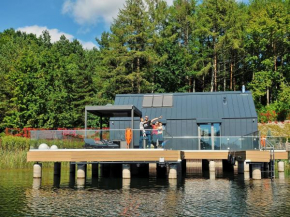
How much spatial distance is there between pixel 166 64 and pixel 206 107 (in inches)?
852

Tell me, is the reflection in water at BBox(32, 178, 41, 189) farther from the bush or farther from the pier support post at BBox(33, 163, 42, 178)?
the bush

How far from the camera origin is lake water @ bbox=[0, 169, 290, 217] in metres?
12.6

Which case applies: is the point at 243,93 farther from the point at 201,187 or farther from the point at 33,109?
the point at 33,109

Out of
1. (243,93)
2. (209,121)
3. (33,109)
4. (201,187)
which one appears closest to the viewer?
(201,187)

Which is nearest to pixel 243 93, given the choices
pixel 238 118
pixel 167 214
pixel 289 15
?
pixel 238 118

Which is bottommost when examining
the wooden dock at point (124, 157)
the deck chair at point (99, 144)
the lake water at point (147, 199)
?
the lake water at point (147, 199)

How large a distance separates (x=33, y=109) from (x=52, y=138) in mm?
26177

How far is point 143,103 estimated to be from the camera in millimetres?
32281

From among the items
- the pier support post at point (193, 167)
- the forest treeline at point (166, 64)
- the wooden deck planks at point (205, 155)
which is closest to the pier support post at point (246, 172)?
the wooden deck planks at point (205, 155)

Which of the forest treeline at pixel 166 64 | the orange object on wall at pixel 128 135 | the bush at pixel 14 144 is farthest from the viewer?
the forest treeline at pixel 166 64

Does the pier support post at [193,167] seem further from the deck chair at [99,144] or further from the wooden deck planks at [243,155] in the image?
the deck chair at [99,144]

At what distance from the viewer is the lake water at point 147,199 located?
41.3 feet

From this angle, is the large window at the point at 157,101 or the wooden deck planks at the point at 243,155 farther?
the large window at the point at 157,101

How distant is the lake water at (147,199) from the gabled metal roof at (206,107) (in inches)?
390
